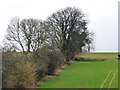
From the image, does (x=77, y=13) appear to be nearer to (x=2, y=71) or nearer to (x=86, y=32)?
(x=86, y=32)

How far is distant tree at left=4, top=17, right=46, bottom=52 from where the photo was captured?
56.7m

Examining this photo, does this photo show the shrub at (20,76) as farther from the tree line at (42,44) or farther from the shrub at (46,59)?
the shrub at (46,59)

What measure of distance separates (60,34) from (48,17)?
569 centimetres

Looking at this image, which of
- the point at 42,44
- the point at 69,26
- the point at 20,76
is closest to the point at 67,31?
the point at 69,26

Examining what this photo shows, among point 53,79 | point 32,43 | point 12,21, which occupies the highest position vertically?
point 12,21

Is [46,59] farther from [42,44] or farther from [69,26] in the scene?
[69,26]

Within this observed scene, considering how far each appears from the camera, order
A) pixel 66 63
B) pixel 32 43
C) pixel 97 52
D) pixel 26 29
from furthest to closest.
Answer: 1. pixel 97 52
2. pixel 66 63
3. pixel 26 29
4. pixel 32 43

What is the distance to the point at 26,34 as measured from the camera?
6006 cm

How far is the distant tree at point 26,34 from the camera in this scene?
56659 mm

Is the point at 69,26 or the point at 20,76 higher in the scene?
the point at 69,26

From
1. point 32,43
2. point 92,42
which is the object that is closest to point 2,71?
point 32,43

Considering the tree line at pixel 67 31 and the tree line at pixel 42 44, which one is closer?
the tree line at pixel 42 44

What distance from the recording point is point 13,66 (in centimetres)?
3575

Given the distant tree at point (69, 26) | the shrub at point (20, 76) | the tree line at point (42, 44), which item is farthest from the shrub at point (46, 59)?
the distant tree at point (69, 26)
